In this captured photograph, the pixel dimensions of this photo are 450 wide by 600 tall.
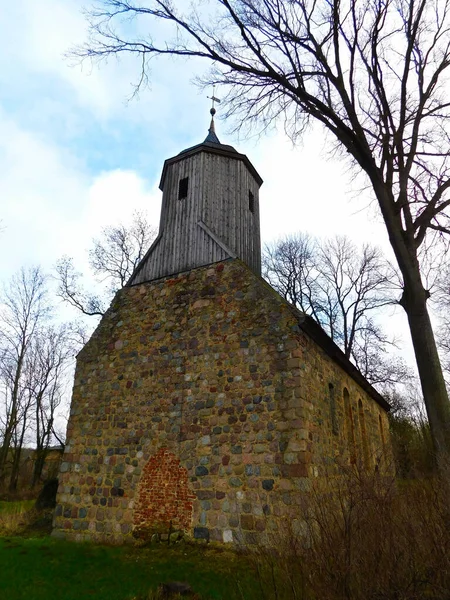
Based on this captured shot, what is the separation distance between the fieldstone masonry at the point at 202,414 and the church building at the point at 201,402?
3 cm

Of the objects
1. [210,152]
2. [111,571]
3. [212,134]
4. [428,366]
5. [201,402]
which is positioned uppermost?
[212,134]

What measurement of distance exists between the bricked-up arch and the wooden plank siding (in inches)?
187

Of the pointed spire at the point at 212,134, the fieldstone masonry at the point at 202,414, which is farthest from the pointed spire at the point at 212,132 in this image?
the fieldstone masonry at the point at 202,414

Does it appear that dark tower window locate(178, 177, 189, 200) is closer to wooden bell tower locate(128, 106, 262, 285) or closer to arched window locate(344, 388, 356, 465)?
wooden bell tower locate(128, 106, 262, 285)

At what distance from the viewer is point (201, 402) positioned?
353 inches

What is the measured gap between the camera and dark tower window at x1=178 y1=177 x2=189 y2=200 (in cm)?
1248

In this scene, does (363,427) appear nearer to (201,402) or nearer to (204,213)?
(201,402)

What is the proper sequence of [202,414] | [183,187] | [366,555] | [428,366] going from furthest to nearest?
[183,187]
[202,414]
[428,366]
[366,555]

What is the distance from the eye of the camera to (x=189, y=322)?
10000 millimetres

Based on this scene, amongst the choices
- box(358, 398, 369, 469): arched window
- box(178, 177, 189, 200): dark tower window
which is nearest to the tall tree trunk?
box(358, 398, 369, 469): arched window

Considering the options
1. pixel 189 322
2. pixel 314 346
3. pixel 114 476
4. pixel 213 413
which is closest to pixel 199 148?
pixel 189 322

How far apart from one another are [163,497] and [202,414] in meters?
1.82

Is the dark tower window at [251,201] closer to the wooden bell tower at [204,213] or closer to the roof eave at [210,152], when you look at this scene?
the wooden bell tower at [204,213]

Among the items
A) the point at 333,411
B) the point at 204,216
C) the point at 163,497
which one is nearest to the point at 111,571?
the point at 163,497
